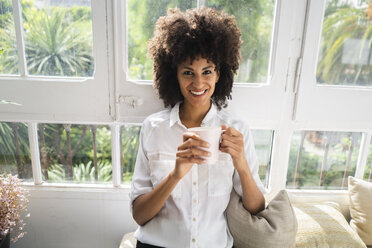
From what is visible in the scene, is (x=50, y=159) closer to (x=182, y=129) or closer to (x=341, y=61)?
(x=182, y=129)

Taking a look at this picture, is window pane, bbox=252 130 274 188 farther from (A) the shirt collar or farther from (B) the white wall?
(B) the white wall

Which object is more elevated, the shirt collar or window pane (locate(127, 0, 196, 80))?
window pane (locate(127, 0, 196, 80))

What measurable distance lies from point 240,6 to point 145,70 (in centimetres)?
52

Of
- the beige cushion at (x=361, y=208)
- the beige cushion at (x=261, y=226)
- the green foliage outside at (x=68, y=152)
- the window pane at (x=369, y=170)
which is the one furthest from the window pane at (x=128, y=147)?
the window pane at (x=369, y=170)

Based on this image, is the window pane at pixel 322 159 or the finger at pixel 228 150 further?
the window pane at pixel 322 159

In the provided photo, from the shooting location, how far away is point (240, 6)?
45.3 inches

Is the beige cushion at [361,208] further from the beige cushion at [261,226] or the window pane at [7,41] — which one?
the window pane at [7,41]

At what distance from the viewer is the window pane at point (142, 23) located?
3.72 ft

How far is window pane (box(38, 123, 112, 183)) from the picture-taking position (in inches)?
51.0

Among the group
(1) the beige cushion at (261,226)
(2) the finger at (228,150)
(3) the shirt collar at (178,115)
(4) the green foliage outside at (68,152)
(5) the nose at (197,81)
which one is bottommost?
(1) the beige cushion at (261,226)

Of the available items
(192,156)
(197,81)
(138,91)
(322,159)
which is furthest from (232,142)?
(322,159)

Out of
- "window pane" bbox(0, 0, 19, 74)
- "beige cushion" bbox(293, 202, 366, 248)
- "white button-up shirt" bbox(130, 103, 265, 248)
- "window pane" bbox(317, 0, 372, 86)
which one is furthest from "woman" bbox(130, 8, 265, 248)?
"window pane" bbox(0, 0, 19, 74)

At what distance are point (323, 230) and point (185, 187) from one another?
2.18 feet

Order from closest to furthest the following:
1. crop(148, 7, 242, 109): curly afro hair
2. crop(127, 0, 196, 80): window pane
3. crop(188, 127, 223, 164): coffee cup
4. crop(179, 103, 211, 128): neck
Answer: crop(188, 127, 223, 164): coffee cup → crop(148, 7, 242, 109): curly afro hair → crop(179, 103, 211, 128): neck → crop(127, 0, 196, 80): window pane
